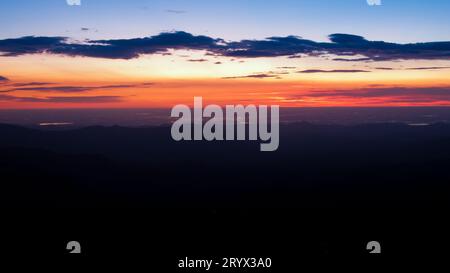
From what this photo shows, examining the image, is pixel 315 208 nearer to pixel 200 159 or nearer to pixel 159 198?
pixel 159 198

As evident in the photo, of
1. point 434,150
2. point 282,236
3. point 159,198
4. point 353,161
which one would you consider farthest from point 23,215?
point 434,150

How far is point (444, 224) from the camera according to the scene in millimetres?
57312

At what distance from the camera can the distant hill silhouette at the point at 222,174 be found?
7919 centimetres

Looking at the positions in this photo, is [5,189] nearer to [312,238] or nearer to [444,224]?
[312,238]

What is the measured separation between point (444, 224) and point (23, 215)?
2139 inches

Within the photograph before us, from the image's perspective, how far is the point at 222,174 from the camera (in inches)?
3804

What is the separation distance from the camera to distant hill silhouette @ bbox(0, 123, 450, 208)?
79.2m

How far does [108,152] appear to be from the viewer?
11144 centimetres
